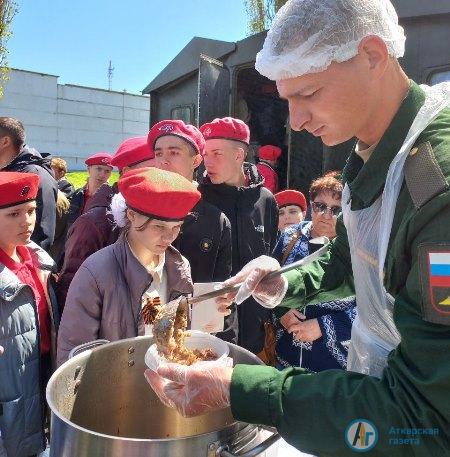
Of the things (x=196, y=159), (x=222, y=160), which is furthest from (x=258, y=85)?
(x=196, y=159)

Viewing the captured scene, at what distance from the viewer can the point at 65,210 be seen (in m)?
4.46

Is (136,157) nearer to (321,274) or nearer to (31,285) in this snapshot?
(31,285)

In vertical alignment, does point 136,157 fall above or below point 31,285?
above

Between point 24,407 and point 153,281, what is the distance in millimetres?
786

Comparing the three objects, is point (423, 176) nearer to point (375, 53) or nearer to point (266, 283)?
point (375, 53)

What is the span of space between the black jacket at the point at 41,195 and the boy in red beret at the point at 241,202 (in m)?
1.18

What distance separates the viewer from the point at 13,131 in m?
3.48

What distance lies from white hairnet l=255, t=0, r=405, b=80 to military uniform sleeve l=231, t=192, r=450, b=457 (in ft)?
1.55

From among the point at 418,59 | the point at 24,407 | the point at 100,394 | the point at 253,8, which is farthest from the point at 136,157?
the point at 253,8

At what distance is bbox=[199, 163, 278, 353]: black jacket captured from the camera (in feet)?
9.95

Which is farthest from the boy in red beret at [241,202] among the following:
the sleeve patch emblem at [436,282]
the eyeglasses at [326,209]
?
the sleeve patch emblem at [436,282]

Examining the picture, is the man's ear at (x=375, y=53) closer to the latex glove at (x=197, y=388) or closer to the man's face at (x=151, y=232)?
the latex glove at (x=197, y=388)

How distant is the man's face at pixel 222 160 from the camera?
3.16 m

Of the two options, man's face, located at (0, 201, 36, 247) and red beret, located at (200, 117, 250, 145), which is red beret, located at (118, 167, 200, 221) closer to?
man's face, located at (0, 201, 36, 247)
